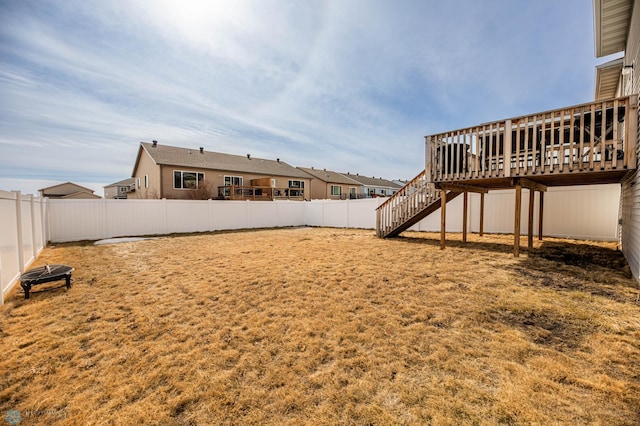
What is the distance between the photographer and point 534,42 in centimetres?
920

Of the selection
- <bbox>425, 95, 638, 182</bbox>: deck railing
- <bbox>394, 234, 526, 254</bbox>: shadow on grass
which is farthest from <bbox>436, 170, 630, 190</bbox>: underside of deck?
<bbox>394, 234, 526, 254</bbox>: shadow on grass

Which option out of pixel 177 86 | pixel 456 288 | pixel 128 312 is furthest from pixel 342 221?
pixel 128 312

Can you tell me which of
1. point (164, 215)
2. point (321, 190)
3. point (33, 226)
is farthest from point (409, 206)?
point (321, 190)

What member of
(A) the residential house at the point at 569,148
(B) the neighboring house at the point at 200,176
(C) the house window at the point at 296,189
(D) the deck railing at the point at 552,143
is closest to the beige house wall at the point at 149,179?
(B) the neighboring house at the point at 200,176

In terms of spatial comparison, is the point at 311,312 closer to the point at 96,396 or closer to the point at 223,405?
the point at 223,405

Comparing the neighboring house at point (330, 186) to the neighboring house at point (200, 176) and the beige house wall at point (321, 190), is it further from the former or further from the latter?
the neighboring house at point (200, 176)

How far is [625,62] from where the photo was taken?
24.7ft

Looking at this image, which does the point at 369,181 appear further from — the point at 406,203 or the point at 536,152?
the point at 536,152

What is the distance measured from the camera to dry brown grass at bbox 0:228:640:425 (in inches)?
78.2

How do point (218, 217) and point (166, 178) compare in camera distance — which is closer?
point (218, 217)

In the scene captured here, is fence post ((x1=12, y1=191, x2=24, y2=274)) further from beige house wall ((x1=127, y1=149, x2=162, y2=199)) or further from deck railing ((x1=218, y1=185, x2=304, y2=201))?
beige house wall ((x1=127, y1=149, x2=162, y2=199))

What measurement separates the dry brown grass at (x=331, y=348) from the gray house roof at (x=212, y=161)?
636 inches

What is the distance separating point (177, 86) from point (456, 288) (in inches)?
489

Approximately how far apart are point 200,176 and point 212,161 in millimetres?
2111
